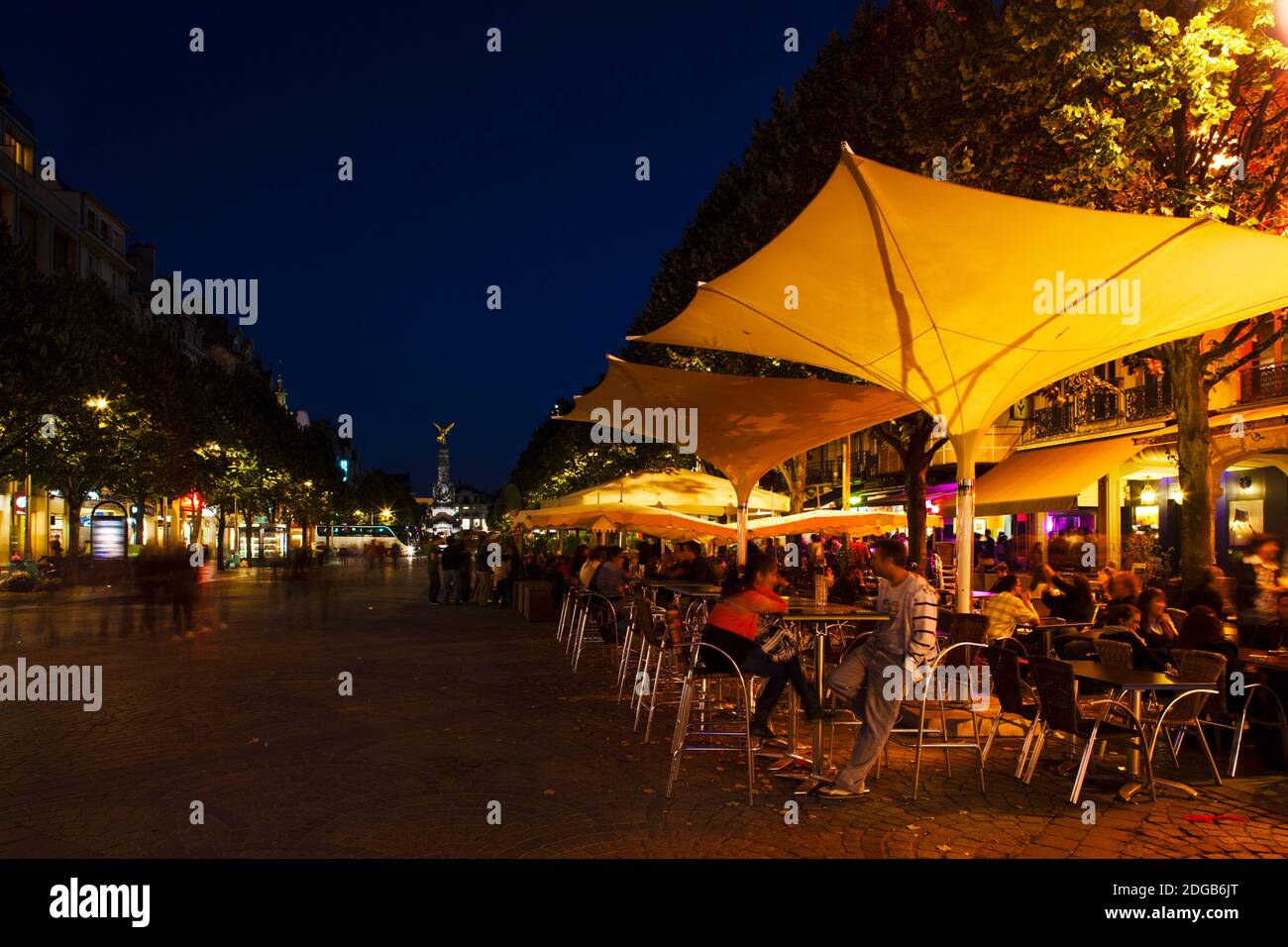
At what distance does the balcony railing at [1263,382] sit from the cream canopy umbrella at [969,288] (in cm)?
1439

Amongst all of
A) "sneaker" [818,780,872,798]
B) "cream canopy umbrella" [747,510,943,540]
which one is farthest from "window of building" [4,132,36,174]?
"sneaker" [818,780,872,798]

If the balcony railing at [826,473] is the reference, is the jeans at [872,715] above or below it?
below

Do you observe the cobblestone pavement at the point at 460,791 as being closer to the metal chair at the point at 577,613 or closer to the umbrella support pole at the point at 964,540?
the umbrella support pole at the point at 964,540

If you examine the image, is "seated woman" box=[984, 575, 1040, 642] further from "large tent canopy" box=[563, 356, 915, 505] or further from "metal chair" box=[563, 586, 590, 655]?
"metal chair" box=[563, 586, 590, 655]

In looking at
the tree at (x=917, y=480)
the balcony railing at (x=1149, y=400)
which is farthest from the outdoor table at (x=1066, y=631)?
the balcony railing at (x=1149, y=400)

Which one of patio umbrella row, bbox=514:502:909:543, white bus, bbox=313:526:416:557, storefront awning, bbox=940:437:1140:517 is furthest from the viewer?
white bus, bbox=313:526:416:557

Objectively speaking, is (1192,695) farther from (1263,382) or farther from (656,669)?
(1263,382)

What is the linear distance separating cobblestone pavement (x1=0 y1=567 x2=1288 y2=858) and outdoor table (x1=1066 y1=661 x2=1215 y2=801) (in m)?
0.18

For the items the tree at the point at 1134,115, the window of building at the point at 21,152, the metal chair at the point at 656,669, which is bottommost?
the metal chair at the point at 656,669

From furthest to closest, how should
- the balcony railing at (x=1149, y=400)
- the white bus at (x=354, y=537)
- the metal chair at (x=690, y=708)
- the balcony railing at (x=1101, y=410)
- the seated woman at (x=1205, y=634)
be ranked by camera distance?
the white bus at (x=354, y=537) → the balcony railing at (x=1101, y=410) → the balcony railing at (x=1149, y=400) → the seated woman at (x=1205, y=634) → the metal chair at (x=690, y=708)

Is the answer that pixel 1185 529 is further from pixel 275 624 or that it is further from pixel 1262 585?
pixel 275 624

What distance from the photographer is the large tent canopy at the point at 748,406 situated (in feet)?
48.7

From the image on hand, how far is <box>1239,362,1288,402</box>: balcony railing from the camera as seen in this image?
21875 millimetres
